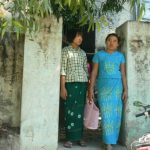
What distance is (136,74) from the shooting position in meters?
5.99

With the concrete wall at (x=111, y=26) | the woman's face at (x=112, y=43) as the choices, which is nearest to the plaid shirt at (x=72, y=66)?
the woman's face at (x=112, y=43)

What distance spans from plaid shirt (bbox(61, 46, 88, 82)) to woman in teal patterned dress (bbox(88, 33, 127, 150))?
0.20 metres

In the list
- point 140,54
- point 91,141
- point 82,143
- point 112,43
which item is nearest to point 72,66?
point 112,43

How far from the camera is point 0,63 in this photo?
5.88 meters

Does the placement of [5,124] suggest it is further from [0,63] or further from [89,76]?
[89,76]

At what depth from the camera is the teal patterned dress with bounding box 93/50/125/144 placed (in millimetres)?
5832

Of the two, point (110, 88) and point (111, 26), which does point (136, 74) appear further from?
point (111, 26)

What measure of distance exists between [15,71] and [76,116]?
1098 mm

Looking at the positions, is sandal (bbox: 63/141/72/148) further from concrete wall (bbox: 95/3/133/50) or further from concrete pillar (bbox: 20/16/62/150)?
concrete wall (bbox: 95/3/133/50)

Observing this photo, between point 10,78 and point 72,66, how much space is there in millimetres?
911

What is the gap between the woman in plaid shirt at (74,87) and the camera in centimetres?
585

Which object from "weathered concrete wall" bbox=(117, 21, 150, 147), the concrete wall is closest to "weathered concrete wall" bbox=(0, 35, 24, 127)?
"weathered concrete wall" bbox=(117, 21, 150, 147)

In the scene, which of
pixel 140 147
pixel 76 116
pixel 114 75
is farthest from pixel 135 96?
pixel 140 147

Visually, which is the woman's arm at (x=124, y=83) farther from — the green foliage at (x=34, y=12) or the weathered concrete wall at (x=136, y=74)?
the green foliage at (x=34, y=12)
